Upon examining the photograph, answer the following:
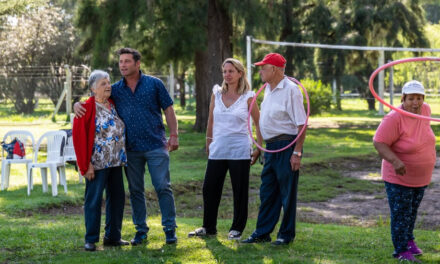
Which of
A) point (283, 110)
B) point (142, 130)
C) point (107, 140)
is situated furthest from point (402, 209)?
point (107, 140)

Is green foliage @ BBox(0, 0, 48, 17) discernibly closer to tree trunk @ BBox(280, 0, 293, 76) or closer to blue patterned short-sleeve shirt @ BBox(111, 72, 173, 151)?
tree trunk @ BBox(280, 0, 293, 76)

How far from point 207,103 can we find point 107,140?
14122mm

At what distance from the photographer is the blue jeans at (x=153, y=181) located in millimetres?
6996

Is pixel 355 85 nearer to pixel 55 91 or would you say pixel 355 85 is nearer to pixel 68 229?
pixel 55 91

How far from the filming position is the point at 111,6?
64.3 feet

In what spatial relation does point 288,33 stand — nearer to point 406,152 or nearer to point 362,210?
point 362,210

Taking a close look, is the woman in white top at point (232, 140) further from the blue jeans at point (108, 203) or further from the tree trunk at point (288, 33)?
the tree trunk at point (288, 33)

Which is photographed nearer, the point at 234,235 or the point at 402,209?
the point at 402,209

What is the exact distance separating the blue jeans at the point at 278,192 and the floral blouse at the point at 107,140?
4.79ft

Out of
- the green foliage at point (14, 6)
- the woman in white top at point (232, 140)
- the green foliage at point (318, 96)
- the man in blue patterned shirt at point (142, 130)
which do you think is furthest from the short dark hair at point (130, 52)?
the green foliage at point (318, 96)

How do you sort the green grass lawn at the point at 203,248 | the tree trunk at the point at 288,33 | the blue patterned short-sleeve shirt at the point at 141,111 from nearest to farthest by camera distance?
the green grass lawn at the point at 203,248
the blue patterned short-sleeve shirt at the point at 141,111
the tree trunk at the point at 288,33

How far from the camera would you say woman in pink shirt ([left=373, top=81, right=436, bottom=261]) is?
6117 millimetres

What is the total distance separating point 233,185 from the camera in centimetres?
731

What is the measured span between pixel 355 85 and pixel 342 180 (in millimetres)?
20977
